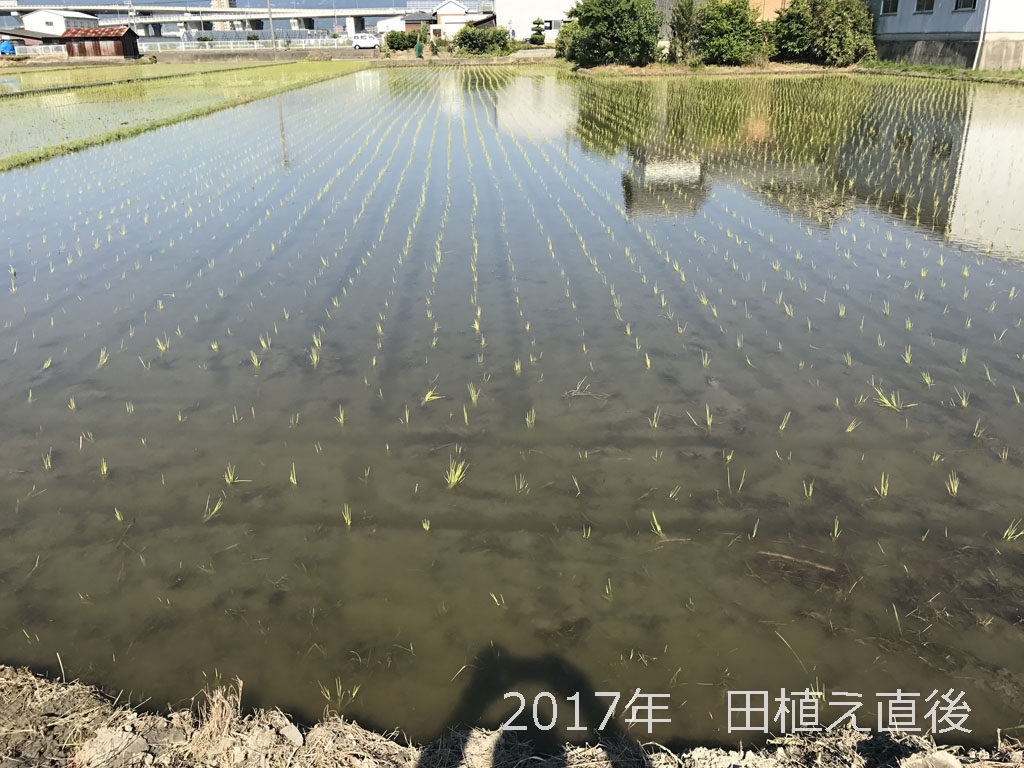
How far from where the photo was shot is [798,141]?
15000mm

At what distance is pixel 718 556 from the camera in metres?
3.44

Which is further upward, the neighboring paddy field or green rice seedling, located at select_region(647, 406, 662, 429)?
the neighboring paddy field

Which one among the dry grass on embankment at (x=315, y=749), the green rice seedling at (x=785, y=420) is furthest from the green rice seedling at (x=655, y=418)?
the dry grass on embankment at (x=315, y=749)

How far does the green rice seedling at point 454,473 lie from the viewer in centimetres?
403

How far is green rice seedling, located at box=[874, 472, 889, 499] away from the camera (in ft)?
12.6

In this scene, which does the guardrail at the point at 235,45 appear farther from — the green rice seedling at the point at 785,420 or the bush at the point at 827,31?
the green rice seedling at the point at 785,420

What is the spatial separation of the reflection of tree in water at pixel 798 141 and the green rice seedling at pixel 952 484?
602 centimetres

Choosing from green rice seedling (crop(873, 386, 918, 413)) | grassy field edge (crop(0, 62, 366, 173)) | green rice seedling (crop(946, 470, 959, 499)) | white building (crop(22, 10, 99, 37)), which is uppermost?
white building (crop(22, 10, 99, 37))

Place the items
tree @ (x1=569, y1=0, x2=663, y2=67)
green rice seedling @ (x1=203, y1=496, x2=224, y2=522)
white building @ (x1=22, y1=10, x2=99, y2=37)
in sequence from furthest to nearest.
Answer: white building @ (x1=22, y1=10, x2=99, y2=37) → tree @ (x1=569, y1=0, x2=663, y2=67) → green rice seedling @ (x1=203, y1=496, x2=224, y2=522)

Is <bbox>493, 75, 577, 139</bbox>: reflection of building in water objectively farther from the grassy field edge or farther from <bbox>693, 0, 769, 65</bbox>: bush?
the grassy field edge

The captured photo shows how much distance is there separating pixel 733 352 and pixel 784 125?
1434cm

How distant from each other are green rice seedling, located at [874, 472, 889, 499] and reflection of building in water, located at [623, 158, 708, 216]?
6403 millimetres

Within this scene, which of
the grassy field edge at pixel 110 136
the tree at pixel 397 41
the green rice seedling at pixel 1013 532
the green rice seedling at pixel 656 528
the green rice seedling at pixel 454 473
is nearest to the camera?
the green rice seedling at pixel 1013 532

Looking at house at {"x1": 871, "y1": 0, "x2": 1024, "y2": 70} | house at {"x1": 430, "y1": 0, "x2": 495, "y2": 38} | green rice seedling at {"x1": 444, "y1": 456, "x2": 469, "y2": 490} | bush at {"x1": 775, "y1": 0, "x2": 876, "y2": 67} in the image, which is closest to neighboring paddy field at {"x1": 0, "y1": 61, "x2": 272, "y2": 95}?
house at {"x1": 430, "y1": 0, "x2": 495, "y2": 38}
